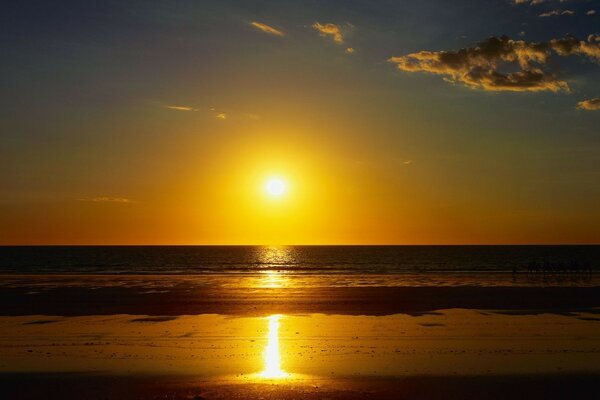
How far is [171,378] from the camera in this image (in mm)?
14656

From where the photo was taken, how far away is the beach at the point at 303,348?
45.2 feet

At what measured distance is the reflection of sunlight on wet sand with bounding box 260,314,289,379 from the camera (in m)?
14.9

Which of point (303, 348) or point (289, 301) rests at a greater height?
point (289, 301)

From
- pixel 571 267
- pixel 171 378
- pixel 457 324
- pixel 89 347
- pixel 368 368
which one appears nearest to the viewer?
pixel 171 378

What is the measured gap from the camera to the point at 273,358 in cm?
1703

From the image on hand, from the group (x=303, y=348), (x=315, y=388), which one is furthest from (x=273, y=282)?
(x=315, y=388)

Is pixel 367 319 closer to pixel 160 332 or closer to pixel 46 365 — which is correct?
pixel 160 332

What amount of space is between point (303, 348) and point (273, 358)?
188 cm

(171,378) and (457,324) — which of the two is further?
(457,324)

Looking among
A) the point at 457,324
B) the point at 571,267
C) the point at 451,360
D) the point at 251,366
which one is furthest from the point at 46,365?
the point at 571,267

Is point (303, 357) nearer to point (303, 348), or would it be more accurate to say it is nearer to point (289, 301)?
point (303, 348)

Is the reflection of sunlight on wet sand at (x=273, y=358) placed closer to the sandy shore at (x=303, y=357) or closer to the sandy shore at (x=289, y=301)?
the sandy shore at (x=303, y=357)

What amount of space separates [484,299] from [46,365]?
27.3 metres

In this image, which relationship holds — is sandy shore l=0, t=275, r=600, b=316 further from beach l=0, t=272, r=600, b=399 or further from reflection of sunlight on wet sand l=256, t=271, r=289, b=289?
reflection of sunlight on wet sand l=256, t=271, r=289, b=289
